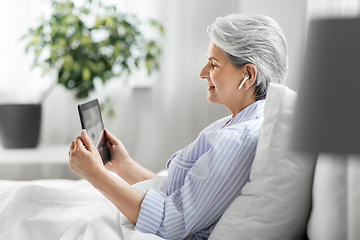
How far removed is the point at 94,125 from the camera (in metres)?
1.17

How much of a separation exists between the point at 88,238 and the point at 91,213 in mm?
212

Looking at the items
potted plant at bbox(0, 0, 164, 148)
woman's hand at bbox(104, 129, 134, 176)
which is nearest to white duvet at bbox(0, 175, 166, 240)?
woman's hand at bbox(104, 129, 134, 176)

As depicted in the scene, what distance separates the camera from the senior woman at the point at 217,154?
847 millimetres

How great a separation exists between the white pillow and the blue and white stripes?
4 cm

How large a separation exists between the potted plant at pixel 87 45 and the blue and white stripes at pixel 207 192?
1.57 metres

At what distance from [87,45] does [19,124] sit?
691mm

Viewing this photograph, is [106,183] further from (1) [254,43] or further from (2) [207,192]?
(1) [254,43]

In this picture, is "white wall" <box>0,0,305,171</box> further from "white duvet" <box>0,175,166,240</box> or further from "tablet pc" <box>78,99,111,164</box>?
"white duvet" <box>0,175,166,240</box>

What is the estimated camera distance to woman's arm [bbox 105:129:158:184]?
52.4 inches

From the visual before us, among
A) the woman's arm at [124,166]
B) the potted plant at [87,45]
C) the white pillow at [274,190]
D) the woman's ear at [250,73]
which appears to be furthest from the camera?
the potted plant at [87,45]

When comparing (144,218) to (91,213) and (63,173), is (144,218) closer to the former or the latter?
(91,213)

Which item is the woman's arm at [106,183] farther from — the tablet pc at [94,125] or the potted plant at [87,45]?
the potted plant at [87,45]

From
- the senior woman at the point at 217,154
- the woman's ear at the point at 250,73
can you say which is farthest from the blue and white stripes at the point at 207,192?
the woman's ear at the point at 250,73

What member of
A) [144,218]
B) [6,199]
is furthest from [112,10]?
[144,218]
